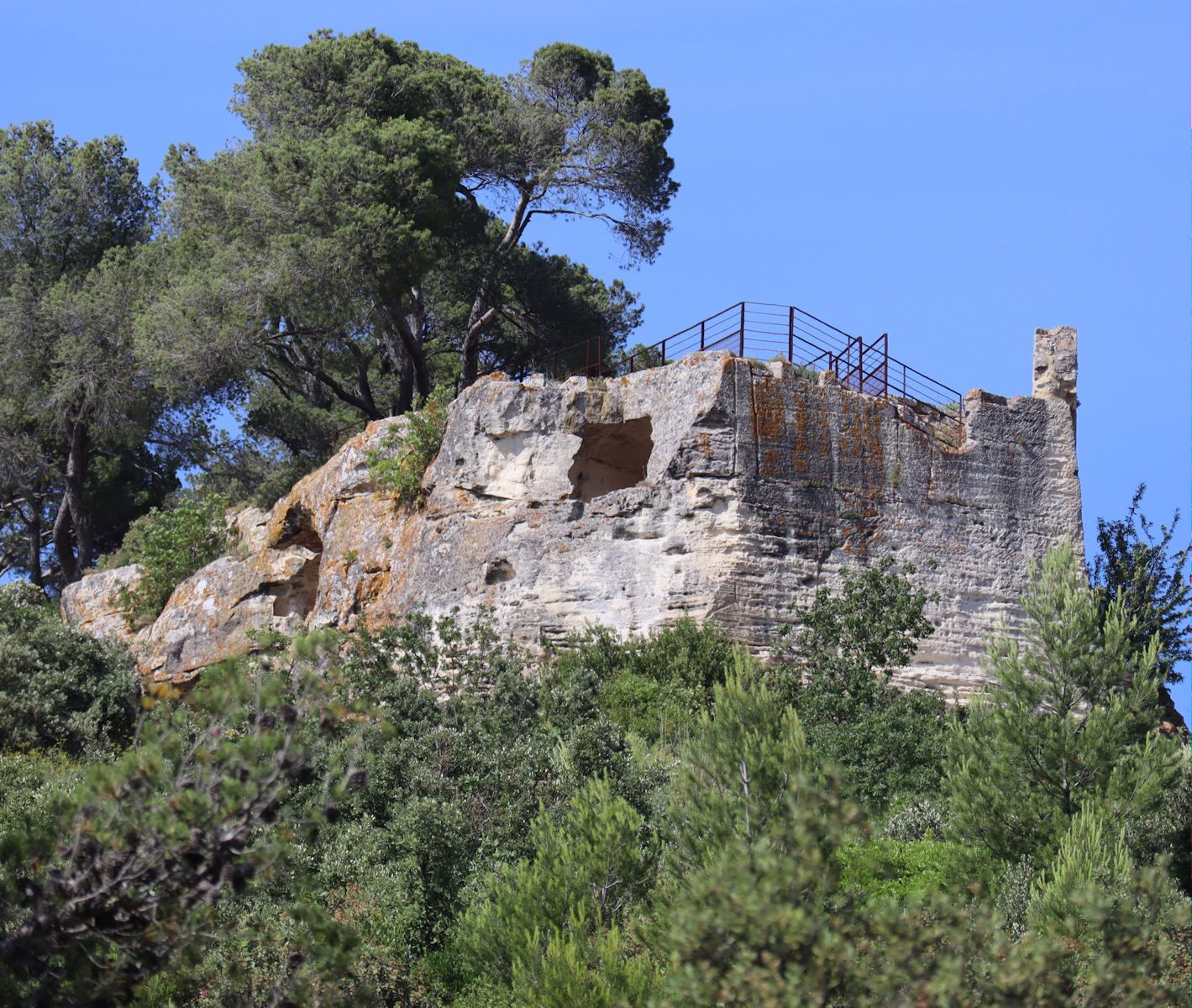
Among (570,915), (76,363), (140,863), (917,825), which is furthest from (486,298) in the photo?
(140,863)

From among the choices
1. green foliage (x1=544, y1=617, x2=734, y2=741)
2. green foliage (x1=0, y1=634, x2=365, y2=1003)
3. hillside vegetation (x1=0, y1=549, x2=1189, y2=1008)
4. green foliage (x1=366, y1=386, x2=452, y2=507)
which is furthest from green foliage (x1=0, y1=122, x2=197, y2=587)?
green foliage (x1=0, y1=634, x2=365, y2=1003)

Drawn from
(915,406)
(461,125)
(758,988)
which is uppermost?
(461,125)

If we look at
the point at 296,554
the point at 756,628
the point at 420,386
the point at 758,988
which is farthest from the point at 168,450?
the point at 758,988

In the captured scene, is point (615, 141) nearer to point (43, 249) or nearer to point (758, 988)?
point (43, 249)

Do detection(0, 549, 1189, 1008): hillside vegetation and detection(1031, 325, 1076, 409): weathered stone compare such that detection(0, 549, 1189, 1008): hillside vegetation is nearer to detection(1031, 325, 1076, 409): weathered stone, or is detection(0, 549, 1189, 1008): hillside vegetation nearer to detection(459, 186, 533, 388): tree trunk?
detection(1031, 325, 1076, 409): weathered stone

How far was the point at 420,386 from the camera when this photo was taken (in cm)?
3139

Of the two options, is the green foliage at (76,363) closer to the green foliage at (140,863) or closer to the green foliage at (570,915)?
the green foliage at (570,915)

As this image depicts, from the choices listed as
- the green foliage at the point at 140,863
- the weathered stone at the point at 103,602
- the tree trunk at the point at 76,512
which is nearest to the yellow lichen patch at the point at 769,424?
the weathered stone at the point at 103,602

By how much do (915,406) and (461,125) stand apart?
11172 mm

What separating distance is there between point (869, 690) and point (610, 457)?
585 cm

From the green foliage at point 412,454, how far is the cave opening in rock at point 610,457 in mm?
2158

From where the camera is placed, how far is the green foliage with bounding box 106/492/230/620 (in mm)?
29188

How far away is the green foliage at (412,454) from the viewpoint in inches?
1036

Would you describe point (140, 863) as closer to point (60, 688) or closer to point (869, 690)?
point (869, 690)
